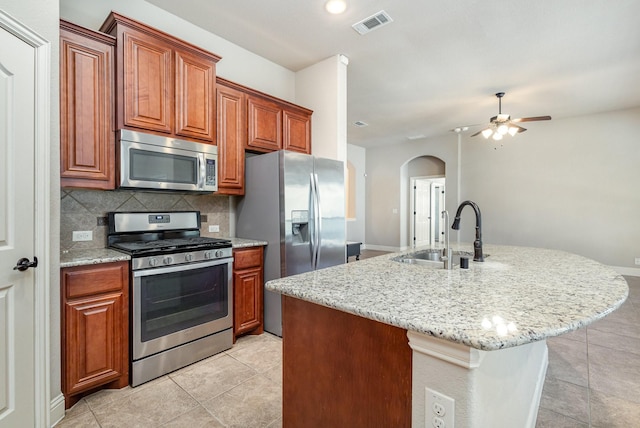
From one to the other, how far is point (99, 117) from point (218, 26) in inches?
57.9

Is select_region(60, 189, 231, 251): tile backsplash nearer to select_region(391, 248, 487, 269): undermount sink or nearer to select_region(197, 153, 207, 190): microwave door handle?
select_region(197, 153, 207, 190): microwave door handle

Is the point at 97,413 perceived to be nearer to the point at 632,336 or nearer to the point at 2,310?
the point at 2,310

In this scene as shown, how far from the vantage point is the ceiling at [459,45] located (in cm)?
265

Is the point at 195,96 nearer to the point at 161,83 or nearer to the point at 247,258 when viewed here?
the point at 161,83

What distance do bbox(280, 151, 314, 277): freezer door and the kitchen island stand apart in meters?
1.28

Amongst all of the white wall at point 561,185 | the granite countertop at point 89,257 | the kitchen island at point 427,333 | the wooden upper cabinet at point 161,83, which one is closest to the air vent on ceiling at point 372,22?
the wooden upper cabinet at point 161,83

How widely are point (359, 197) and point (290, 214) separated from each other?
5.78 m

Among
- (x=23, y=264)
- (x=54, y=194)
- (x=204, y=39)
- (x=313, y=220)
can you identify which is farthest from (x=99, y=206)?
(x=204, y=39)

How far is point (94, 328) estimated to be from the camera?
1922 mm

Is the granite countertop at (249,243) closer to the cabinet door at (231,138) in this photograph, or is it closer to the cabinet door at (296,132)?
the cabinet door at (231,138)

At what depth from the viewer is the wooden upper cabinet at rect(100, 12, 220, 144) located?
2193 mm

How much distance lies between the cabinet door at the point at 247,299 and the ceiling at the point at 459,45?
89.4 inches

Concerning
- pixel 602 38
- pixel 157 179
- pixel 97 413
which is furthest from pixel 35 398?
pixel 602 38

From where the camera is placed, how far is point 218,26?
294 centimetres
